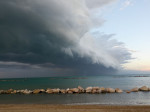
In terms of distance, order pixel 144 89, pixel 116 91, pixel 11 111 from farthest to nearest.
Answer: pixel 144 89
pixel 116 91
pixel 11 111

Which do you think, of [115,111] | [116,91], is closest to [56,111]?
[115,111]

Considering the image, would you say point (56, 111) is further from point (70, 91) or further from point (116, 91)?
point (116, 91)

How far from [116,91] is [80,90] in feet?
28.4

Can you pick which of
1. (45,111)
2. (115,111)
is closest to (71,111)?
(45,111)

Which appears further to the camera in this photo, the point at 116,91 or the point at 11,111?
the point at 116,91

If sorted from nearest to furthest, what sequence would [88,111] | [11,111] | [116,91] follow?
[88,111], [11,111], [116,91]

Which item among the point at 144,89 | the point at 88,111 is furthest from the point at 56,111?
the point at 144,89

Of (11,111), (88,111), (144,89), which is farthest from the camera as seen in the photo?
(144,89)

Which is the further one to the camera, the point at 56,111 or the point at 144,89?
the point at 144,89

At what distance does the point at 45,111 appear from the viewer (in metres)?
15.1

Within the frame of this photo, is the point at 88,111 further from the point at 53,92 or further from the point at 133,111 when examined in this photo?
the point at 53,92

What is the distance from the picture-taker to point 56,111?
14914 mm

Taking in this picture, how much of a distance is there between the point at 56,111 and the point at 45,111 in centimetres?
127

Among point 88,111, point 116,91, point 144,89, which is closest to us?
point 88,111
